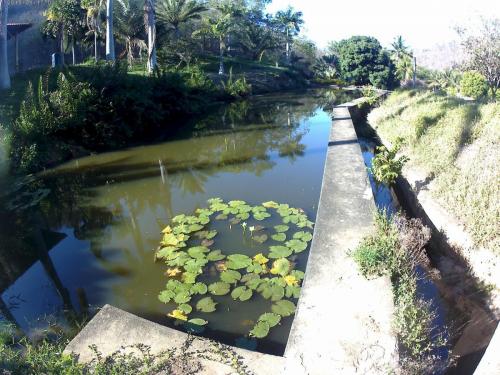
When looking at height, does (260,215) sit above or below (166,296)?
above

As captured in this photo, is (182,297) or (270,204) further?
(270,204)

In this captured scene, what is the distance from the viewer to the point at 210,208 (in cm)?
677

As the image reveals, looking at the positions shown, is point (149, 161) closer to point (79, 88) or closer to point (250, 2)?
point (79, 88)

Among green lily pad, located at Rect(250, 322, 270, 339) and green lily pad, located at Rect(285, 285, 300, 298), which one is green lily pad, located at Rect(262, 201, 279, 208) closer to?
green lily pad, located at Rect(285, 285, 300, 298)

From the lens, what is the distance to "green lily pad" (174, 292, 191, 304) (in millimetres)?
4180

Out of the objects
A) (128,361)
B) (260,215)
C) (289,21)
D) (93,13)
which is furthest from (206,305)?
(289,21)

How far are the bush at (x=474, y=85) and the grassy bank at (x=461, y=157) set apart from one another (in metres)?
16.4

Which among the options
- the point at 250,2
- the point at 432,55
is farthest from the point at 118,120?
the point at 432,55

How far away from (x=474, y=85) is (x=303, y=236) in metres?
25.2

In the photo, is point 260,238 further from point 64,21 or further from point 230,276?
point 64,21

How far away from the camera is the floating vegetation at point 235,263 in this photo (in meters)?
4.11

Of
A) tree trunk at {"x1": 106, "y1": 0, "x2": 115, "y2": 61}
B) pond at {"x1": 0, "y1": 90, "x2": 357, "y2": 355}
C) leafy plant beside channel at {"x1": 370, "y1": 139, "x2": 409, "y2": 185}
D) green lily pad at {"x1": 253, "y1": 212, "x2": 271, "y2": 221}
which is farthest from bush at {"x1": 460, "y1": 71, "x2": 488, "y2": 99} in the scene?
green lily pad at {"x1": 253, "y1": 212, "x2": 271, "y2": 221}

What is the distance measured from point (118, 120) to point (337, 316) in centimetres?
1085

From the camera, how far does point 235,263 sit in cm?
484
